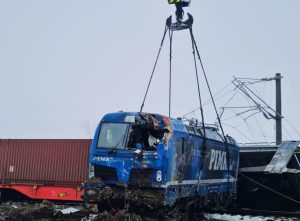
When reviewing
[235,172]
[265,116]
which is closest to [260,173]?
[235,172]

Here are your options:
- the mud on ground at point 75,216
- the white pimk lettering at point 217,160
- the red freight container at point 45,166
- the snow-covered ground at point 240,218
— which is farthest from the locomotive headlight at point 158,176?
the red freight container at point 45,166

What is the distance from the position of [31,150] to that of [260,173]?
34.7ft

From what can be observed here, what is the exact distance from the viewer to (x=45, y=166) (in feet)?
66.8

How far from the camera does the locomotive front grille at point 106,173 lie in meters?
12.6

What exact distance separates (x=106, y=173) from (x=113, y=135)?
108 centimetres

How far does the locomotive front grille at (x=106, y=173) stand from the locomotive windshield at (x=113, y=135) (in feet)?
2.02

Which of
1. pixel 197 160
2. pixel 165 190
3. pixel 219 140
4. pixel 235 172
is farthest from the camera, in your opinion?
pixel 235 172

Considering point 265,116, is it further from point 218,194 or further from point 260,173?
point 218,194

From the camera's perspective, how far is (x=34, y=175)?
20312 mm

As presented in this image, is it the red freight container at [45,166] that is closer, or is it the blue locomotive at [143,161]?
the blue locomotive at [143,161]

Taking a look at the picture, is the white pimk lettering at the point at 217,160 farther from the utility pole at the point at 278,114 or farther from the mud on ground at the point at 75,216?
the utility pole at the point at 278,114

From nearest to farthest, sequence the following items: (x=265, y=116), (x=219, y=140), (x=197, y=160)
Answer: (x=197, y=160)
(x=219, y=140)
(x=265, y=116)

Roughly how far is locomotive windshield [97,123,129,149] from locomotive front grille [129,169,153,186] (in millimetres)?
825

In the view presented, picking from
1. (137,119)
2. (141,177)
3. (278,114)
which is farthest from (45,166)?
(278,114)
